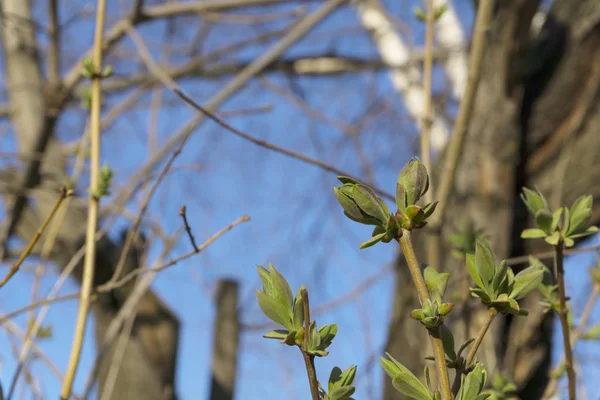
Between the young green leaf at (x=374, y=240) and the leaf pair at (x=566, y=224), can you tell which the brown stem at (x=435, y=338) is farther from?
the leaf pair at (x=566, y=224)

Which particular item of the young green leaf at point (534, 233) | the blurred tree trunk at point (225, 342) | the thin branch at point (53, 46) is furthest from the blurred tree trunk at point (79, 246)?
the young green leaf at point (534, 233)

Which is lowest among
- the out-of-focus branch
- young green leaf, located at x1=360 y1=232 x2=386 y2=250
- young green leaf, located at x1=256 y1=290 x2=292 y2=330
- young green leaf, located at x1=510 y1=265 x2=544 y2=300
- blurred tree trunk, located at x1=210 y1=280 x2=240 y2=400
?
young green leaf, located at x1=256 y1=290 x2=292 y2=330

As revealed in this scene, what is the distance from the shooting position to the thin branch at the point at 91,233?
1.45 feet

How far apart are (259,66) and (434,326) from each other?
1.11 metres

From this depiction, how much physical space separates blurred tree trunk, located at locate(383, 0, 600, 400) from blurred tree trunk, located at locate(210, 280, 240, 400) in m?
1.08

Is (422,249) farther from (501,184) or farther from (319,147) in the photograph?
(319,147)

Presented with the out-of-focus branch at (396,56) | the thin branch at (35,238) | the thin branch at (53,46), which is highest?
the out-of-focus branch at (396,56)

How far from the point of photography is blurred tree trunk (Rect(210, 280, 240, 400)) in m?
2.34

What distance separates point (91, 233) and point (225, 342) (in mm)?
2084

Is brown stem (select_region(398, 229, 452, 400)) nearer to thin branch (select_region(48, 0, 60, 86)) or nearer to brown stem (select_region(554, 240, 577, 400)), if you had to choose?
brown stem (select_region(554, 240, 577, 400))

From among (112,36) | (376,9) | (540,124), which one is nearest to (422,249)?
(540,124)

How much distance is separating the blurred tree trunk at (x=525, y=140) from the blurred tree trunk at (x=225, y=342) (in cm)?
108

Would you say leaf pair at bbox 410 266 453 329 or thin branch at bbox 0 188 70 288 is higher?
thin branch at bbox 0 188 70 288

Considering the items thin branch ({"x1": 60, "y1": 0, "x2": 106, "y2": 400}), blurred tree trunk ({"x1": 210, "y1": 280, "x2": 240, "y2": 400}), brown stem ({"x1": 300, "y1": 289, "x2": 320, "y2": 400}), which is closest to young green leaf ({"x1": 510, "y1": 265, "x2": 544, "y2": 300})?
brown stem ({"x1": 300, "y1": 289, "x2": 320, "y2": 400})
